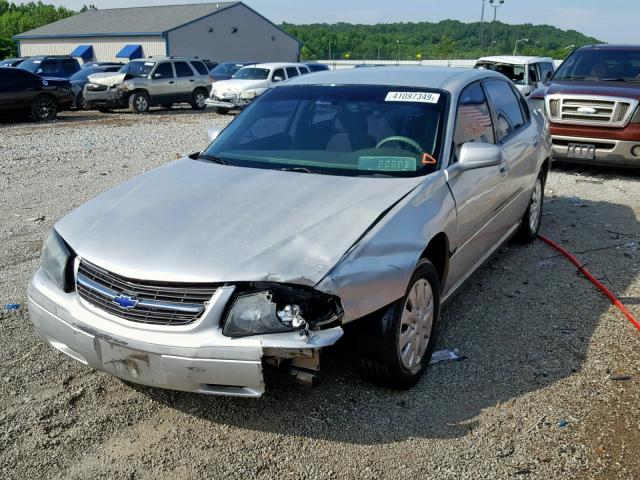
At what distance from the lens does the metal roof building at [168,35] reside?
46.5m

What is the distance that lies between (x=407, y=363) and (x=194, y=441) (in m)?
1.19

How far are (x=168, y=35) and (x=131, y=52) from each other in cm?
295

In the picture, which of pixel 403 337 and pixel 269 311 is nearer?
pixel 269 311

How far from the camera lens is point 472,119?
4.80 m

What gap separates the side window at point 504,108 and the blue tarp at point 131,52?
4353 centimetres

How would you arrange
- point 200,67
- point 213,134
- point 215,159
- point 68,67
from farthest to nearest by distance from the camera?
point 68,67, point 200,67, point 213,134, point 215,159

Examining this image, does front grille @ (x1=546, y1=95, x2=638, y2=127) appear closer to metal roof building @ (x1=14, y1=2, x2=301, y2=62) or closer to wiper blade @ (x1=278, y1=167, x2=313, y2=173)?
wiper blade @ (x1=278, y1=167, x2=313, y2=173)

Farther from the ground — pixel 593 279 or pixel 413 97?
→ pixel 413 97

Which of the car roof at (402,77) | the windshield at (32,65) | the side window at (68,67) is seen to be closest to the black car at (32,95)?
the windshield at (32,65)

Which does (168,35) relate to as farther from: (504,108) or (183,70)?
(504,108)

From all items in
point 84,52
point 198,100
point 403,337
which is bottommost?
point 198,100

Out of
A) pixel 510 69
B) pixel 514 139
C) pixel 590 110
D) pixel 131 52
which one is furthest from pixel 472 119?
pixel 131 52

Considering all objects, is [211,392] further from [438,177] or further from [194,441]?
[438,177]

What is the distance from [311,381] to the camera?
3.18 m
